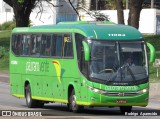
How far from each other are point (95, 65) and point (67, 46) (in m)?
1.78

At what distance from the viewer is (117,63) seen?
2077 centimetres

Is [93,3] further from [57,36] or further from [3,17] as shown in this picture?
[57,36]

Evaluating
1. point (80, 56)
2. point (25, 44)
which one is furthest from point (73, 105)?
point (25, 44)

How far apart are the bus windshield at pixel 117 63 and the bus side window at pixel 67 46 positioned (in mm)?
1248

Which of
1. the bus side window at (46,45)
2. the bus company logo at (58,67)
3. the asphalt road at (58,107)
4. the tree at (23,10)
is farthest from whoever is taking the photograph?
the tree at (23,10)

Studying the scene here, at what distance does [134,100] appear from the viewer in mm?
20578

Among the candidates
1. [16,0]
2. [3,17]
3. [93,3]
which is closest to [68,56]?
[16,0]

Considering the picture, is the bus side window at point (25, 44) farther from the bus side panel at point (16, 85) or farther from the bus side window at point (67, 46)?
the bus side window at point (67, 46)

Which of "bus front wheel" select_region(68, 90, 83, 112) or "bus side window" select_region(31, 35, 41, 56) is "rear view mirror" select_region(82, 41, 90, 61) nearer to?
"bus front wheel" select_region(68, 90, 83, 112)

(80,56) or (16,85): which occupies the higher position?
(80,56)

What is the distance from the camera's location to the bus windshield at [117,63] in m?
20.6

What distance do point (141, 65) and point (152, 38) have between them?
28.0 m

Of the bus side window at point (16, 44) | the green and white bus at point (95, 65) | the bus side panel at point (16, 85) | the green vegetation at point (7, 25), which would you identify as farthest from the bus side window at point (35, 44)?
the green vegetation at point (7, 25)

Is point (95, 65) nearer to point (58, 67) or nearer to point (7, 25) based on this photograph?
point (58, 67)
